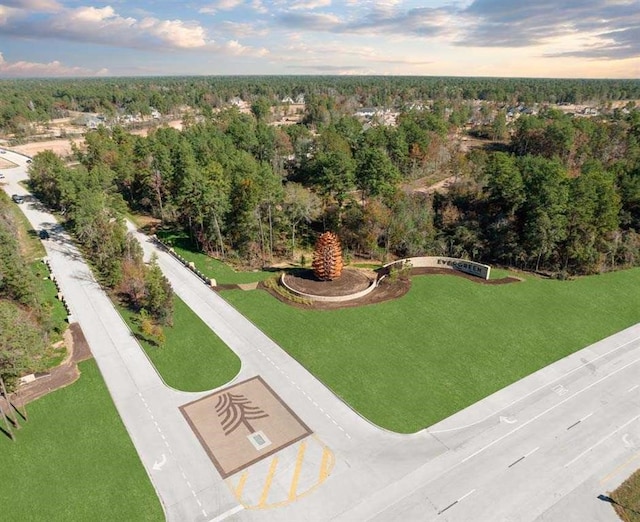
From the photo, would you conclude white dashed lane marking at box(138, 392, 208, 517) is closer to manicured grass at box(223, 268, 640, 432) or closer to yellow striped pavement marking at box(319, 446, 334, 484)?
yellow striped pavement marking at box(319, 446, 334, 484)

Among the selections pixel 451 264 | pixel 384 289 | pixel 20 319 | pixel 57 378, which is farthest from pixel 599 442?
pixel 20 319

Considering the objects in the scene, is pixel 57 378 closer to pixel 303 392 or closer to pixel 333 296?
pixel 303 392

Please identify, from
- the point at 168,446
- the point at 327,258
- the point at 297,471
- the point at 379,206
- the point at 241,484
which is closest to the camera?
the point at 241,484

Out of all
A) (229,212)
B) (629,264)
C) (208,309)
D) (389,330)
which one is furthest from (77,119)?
A: (629,264)

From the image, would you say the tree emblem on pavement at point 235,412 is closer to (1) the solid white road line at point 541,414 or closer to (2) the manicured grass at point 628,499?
(1) the solid white road line at point 541,414

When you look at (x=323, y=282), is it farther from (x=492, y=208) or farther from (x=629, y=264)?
(x=629, y=264)
